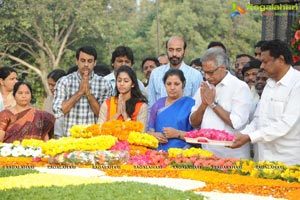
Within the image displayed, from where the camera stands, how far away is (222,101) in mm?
9641

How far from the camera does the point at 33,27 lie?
48688mm

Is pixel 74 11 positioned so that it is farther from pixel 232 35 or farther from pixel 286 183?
pixel 286 183

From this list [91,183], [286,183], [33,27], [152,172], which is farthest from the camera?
[33,27]

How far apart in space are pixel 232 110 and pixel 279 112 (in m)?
0.78

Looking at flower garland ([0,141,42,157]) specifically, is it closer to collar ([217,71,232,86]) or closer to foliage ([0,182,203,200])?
collar ([217,71,232,86])

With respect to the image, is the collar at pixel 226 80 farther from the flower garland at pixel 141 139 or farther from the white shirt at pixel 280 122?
the flower garland at pixel 141 139

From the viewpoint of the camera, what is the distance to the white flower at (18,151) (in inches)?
389

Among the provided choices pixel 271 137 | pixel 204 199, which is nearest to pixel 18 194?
pixel 204 199

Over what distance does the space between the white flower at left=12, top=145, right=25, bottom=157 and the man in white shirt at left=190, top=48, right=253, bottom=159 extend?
239 cm

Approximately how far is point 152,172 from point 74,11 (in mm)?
42232

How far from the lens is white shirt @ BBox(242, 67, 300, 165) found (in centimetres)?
874

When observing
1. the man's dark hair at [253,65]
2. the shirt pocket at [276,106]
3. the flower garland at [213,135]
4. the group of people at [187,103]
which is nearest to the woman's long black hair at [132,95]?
the group of people at [187,103]

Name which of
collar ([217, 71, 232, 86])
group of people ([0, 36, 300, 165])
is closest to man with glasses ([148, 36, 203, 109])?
group of people ([0, 36, 300, 165])

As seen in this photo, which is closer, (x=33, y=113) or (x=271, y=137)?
(x=271, y=137)
